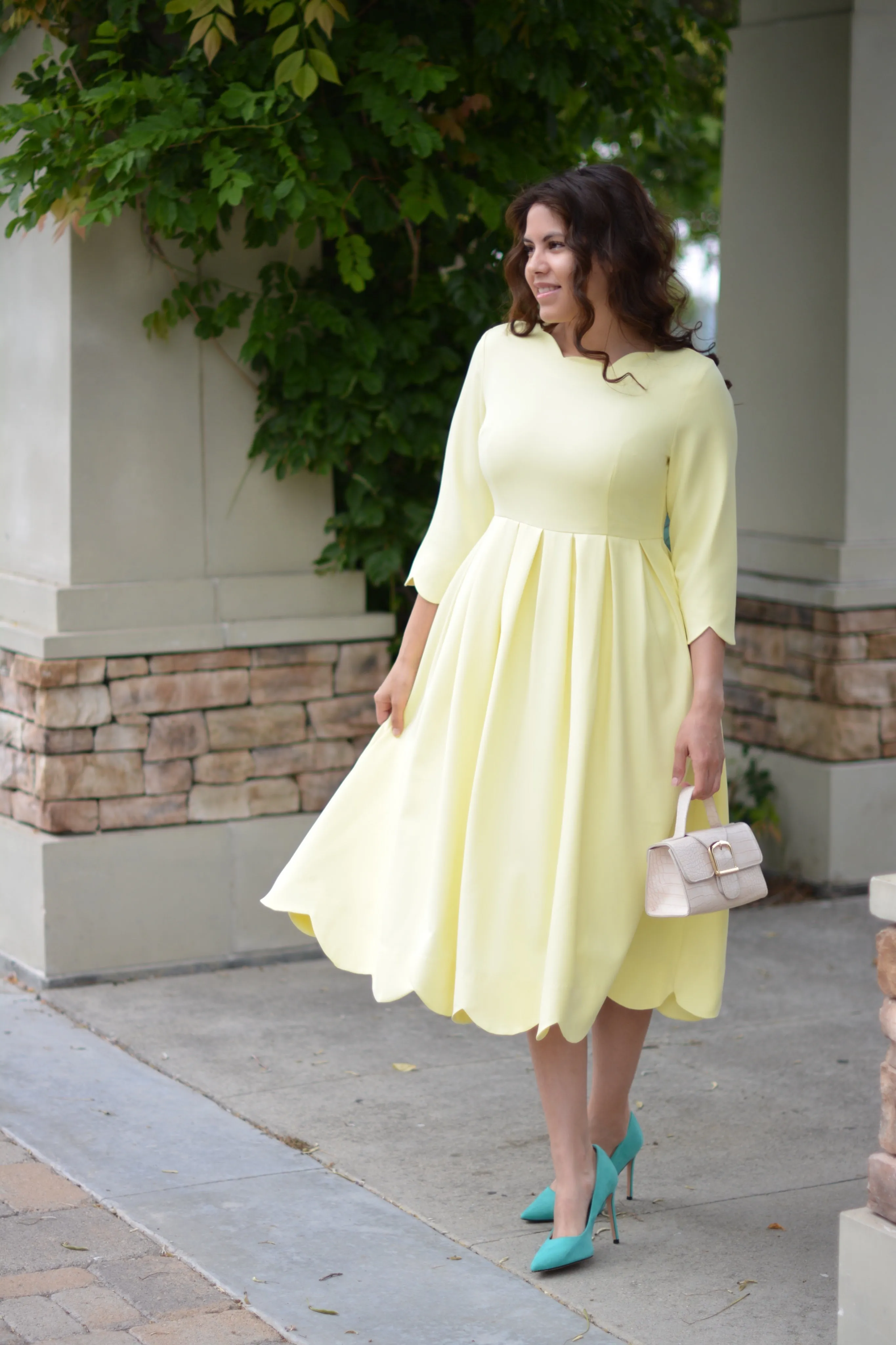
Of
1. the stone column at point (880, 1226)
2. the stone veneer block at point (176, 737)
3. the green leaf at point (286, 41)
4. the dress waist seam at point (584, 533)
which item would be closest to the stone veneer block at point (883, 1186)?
the stone column at point (880, 1226)

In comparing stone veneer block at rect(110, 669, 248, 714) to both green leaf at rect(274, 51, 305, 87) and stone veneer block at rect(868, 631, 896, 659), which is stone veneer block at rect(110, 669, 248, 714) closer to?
green leaf at rect(274, 51, 305, 87)

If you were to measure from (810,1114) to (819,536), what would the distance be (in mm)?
2489

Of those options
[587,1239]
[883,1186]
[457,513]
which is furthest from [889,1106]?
[457,513]

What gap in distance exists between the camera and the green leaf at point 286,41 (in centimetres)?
436

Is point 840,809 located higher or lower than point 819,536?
lower

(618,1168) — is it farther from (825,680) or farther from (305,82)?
(825,680)

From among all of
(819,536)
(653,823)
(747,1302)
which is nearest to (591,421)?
(653,823)

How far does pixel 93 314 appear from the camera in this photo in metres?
4.73

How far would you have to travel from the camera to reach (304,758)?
16.8ft

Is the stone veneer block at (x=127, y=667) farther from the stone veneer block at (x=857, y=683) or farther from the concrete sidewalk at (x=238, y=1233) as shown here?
the stone veneer block at (x=857, y=683)

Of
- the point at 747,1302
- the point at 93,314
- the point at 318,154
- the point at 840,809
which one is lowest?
the point at 747,1302

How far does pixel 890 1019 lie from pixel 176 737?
274 cm

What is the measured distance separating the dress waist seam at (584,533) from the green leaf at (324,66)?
1.71 m

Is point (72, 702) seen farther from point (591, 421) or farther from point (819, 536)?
point (819, 536)
